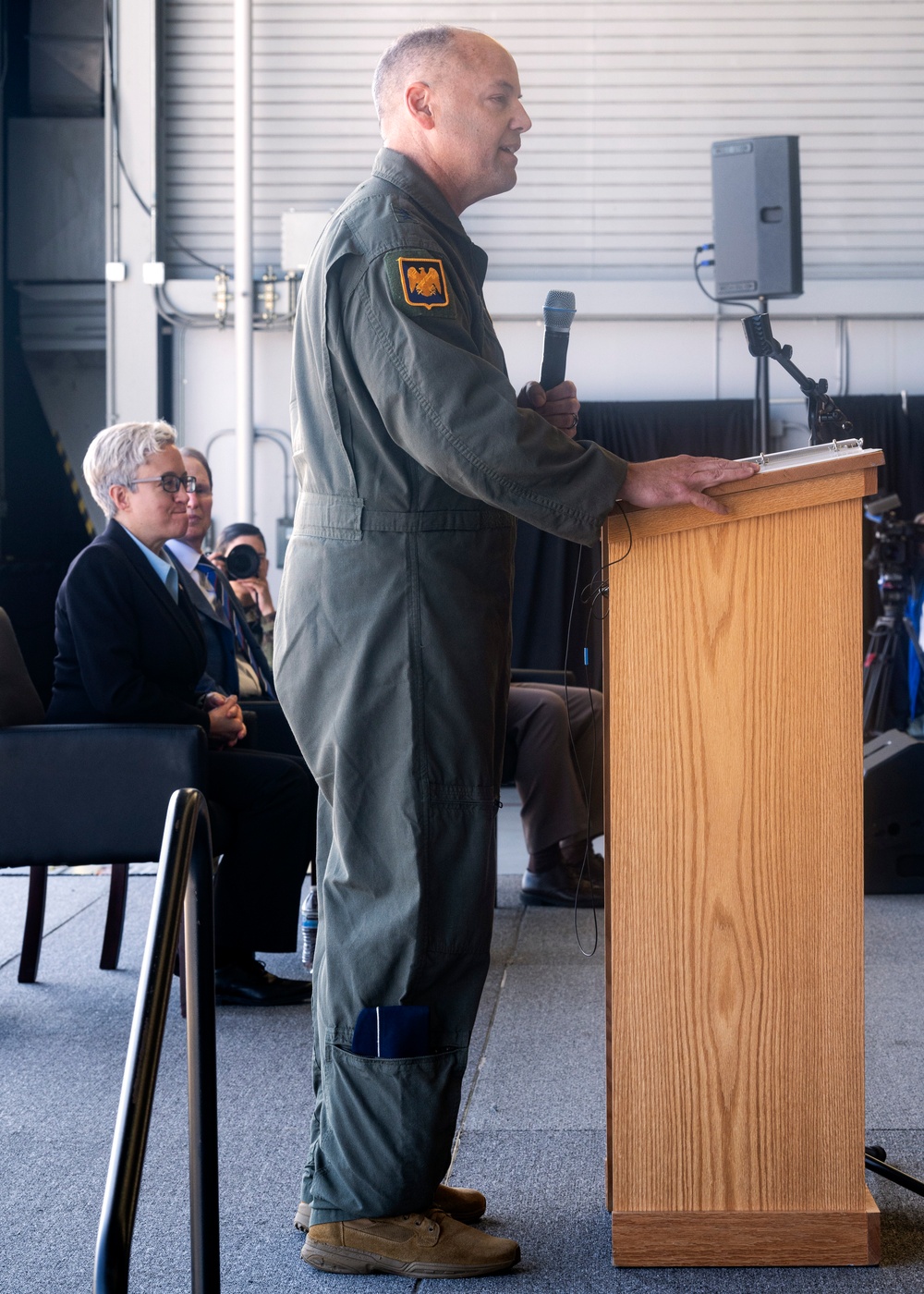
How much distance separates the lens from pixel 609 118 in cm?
659

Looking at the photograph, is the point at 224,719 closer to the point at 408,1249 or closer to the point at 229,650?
the point at 229,650

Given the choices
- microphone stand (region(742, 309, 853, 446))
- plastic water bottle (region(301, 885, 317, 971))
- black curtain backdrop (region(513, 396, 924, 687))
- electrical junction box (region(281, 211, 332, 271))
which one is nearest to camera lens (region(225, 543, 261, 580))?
plastic water bottle (region(301, 885, 317, 971))

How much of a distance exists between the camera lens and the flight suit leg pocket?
258 cm

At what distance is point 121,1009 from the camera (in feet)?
8.21

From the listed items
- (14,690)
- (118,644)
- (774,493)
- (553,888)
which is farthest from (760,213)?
(774,493)

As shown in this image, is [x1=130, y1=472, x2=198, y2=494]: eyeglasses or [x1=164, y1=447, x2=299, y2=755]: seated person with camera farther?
[x1=164, y1=447, x2=299, y2=755]: seated person with camera

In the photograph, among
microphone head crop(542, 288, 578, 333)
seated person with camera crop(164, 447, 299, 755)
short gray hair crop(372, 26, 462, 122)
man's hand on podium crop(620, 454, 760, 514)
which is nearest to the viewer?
man's hand on podium crop(620, 454, 760, 514)

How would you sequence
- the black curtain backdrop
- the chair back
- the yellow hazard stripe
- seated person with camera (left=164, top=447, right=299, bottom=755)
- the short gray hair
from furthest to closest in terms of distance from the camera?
the yellow hazard stripe → the black curtain backdrop → seated person with camera (left=164, top=447, right=299, bottom=755) → the chair back → the short gray hair

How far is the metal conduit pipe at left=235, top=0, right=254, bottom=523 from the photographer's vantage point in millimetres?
6293

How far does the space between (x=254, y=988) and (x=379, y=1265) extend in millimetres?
1138

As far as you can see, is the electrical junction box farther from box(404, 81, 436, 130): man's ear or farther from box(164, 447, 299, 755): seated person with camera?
box(404, 81, 436, 130): man's ear

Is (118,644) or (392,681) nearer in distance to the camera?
(392,681)

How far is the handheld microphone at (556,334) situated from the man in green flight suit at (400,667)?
0.13 meters

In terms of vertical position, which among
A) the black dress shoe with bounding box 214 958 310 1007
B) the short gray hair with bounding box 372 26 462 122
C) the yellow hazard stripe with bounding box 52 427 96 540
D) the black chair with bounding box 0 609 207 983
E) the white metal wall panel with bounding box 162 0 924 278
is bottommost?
the black dress shoe with bounding box 214 958 310 1007
